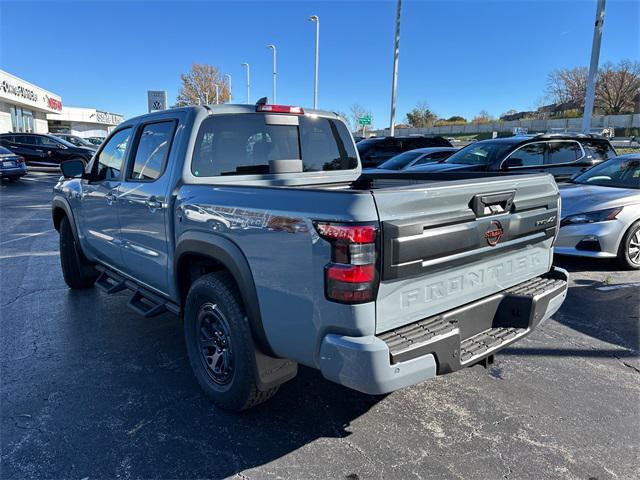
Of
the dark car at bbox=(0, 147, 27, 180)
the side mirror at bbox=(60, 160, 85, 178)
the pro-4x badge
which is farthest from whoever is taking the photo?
the dark car at bbox=(0, 147, 27, 180)

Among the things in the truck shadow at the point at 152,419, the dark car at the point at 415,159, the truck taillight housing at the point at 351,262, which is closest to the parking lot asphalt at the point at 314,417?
the truck shadow at the point at 152,419

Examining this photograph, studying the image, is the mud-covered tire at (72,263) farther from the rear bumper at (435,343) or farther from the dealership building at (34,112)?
the dealership building at (34,112)

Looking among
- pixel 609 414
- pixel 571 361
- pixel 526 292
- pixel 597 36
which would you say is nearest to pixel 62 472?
pixel 526 292

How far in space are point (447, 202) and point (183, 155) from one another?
1.91 meters

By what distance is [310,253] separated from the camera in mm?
2311

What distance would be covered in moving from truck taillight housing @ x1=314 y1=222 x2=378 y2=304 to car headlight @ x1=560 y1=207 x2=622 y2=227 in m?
4.81

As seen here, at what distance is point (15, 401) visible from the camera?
3240 mm

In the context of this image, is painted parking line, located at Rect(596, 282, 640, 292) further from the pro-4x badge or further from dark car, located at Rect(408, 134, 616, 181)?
the pro-4x badge

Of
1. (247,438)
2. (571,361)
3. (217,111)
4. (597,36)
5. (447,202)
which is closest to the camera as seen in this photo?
(447,202)

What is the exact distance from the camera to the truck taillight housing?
7.14 feet

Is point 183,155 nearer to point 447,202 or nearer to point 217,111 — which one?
point 217,111

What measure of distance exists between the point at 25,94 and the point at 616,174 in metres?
45.6

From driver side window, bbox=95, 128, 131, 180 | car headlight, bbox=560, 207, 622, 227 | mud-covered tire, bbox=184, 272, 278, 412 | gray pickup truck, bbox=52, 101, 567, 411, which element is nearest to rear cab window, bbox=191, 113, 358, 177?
gray pickup truck, bbox=52, 101, 567, 411

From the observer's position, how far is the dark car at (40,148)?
21.7 meters
